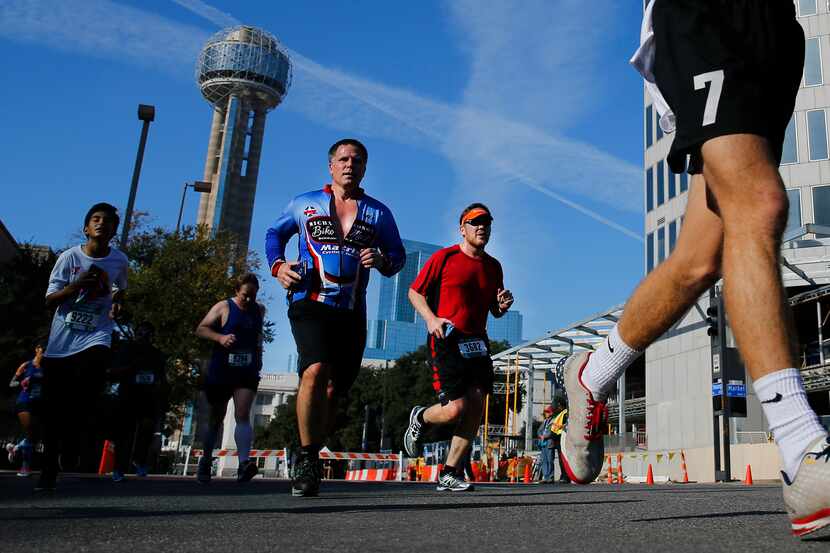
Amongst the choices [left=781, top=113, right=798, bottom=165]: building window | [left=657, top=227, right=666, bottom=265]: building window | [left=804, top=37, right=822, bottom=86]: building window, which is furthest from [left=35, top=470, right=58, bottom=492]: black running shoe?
[left=804, top=37, right=822, bottom=86]: building window

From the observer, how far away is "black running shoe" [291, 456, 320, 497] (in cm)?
482

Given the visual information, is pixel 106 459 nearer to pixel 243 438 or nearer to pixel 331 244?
pixel 243 438

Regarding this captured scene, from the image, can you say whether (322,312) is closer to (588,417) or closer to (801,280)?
(588,417)

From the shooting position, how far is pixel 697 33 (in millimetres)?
2672

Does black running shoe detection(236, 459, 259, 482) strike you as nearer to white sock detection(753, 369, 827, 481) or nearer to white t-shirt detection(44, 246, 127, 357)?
white t-shirt detection(44, 246, 127, 357)

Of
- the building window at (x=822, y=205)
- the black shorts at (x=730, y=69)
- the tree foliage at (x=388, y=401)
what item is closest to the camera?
the black shorts at (x=730, y=69)

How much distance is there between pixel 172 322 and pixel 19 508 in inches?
957

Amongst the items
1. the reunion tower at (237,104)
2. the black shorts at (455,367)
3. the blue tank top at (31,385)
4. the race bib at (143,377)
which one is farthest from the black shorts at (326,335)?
the reunion tower at (237,104)

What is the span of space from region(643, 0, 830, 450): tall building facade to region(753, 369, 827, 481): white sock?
28.1 m

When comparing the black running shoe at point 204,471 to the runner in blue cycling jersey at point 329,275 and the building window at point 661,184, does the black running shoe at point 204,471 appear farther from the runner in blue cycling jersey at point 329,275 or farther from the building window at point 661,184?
the building window at point 661,184

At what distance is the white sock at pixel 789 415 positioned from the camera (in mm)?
2221

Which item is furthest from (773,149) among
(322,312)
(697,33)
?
(322,312)

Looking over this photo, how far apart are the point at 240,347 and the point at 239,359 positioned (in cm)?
12

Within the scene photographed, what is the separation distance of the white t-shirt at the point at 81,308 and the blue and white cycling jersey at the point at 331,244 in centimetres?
133
